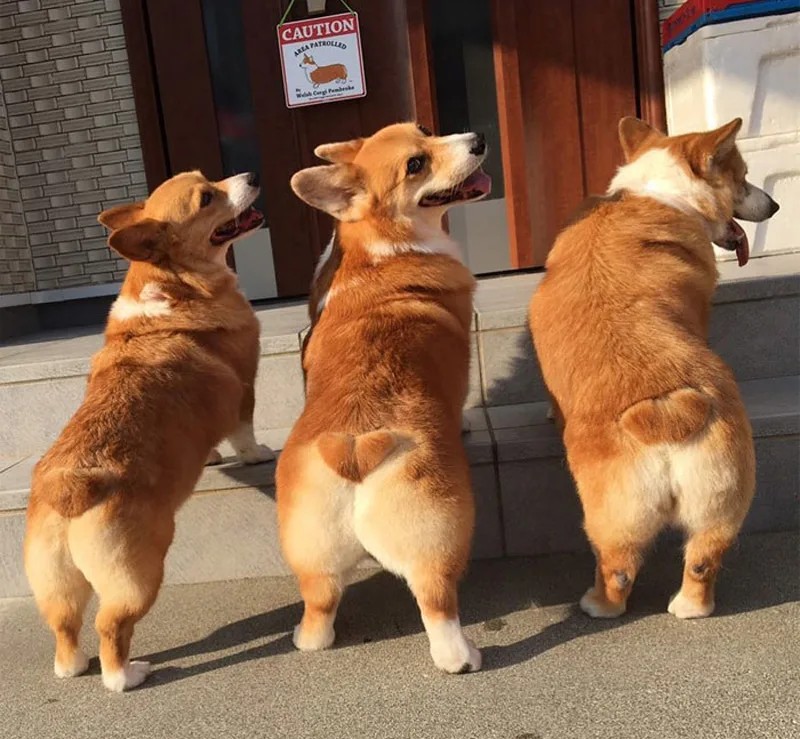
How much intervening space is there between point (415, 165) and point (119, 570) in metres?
1.74

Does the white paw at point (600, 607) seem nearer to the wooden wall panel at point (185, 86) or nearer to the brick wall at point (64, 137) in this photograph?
the wooden wall panel at point (185, 86)

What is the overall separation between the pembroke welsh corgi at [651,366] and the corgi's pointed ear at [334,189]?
772mm

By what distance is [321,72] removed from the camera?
5250mm

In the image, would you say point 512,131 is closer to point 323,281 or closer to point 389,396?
point 323,281

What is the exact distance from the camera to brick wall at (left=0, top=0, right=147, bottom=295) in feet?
17.5

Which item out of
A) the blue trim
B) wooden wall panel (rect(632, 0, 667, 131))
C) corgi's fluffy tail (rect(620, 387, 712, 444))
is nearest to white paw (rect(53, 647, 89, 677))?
corgi's fluffy tail (rect(620, 387, 712, 444))

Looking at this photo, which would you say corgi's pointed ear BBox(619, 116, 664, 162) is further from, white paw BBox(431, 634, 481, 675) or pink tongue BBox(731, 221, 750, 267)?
white paw BBox(431, 634, 481, 675)

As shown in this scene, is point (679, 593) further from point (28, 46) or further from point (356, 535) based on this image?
point (28, 46)

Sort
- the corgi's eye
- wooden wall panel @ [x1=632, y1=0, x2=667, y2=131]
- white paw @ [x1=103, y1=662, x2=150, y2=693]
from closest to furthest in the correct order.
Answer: white paw @ [x1=103, y1=662, x2=150, y2=693] → the corgi's eye → wooden wall panel @ [x1=632, y1=0, x2=667, y2=131]

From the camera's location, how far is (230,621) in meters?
2.74

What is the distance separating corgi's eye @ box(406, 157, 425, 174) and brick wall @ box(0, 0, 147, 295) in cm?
338

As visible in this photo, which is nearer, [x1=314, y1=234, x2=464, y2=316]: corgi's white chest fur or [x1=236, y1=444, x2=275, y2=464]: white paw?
[x1=314, y1=234, x2=464, y2=316]: corgi's white chest fur

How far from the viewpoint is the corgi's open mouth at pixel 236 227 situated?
302cm

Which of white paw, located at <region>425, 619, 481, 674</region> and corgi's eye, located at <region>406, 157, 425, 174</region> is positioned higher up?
corgi's eye, located at <region>406, 157, 425, 174</region>
